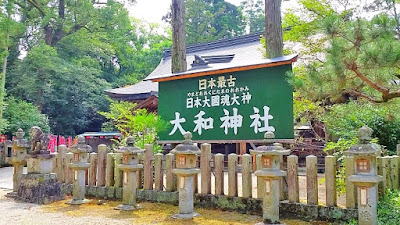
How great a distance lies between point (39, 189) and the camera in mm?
7062

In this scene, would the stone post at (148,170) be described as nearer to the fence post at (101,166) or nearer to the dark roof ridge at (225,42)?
the fence post at (101,166)

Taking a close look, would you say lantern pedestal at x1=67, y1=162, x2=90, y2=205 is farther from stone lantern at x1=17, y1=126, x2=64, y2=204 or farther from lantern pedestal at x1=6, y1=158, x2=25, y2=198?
lantern pedestal at x1=6, y1=158, x2=25, y2=198

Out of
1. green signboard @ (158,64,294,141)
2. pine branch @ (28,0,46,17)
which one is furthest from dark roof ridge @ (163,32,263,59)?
green signboard @ (158,64,294,141)

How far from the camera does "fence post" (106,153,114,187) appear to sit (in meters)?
7.23

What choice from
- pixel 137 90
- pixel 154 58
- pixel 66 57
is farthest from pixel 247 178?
pixel 154 58

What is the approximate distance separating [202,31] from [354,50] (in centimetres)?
3187

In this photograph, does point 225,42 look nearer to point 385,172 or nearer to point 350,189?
point 385,172

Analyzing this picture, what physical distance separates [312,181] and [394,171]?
4.79ft

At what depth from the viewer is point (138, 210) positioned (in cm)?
610

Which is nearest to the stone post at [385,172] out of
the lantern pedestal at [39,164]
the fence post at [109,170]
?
the fence post at [109,170]

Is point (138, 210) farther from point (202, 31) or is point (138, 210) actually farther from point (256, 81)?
point (202, 31)

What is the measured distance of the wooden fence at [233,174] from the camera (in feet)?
16.8

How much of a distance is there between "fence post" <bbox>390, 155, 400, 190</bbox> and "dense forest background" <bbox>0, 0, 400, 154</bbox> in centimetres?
83

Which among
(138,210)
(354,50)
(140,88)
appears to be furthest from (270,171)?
(140,88)
